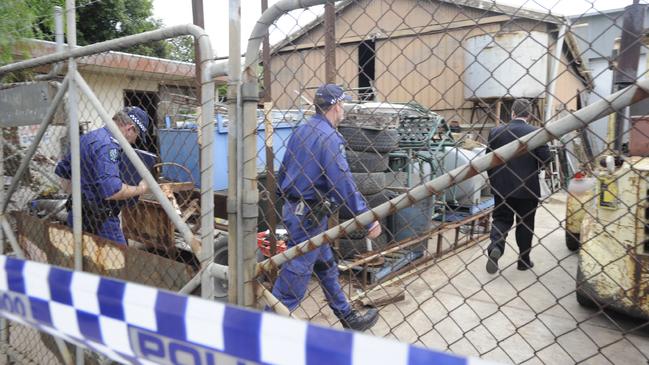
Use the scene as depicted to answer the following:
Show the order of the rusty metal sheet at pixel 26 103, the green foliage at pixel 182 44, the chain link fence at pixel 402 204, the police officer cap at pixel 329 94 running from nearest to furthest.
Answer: the chain link fence at pixel 402 204 < the green foliage at pixel 182 44 < the rusty metal sheet at pixel 26 103 < the police officer cap at pixel 329 94

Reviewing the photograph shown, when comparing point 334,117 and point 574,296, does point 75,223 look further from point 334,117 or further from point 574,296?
point 574,296

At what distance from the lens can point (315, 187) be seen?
2969 millimetres

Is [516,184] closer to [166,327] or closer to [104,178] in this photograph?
[104,178]

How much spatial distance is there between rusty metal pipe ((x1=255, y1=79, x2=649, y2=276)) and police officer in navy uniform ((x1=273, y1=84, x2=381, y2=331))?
3.92ft

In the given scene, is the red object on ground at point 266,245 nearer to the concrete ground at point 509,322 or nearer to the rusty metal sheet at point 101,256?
the concrete ground at point 509,322

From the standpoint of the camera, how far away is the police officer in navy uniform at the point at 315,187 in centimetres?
292

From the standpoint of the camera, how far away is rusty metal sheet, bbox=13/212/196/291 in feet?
7.23

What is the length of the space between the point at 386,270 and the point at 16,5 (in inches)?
159

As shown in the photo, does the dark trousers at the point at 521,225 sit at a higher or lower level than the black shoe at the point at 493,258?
higher

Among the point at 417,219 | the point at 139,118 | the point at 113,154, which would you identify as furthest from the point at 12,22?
the point at 417,219

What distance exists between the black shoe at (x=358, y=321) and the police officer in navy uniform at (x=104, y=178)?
182cm

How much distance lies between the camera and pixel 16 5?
336cm

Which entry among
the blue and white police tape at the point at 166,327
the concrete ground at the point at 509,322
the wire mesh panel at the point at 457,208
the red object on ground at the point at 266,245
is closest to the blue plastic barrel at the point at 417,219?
the wire mesh panel at the point at 457,208

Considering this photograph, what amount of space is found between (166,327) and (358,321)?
7.70ft
